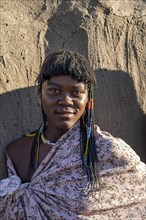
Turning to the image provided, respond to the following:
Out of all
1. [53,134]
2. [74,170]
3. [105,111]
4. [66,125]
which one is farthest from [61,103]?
[105,111]

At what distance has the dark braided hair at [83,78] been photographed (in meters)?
3.06

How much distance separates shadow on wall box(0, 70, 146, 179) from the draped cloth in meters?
0.35

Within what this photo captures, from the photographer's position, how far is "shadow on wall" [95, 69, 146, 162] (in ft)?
12.3

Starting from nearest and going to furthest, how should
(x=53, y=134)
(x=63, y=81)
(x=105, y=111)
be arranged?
(x=63, y=81)
(x=53, y=134)
(x=105, y=111)

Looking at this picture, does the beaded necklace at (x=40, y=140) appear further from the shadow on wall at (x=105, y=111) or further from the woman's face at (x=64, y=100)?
the shadow on wall at (x=105, y=111)

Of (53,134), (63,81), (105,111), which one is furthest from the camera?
(105,111)

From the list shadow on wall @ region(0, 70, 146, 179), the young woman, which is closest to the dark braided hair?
the young woman

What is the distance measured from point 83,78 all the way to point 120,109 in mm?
794

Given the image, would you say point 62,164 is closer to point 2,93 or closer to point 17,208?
point 17,208

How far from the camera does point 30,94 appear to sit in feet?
11.8

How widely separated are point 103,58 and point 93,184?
1.07m

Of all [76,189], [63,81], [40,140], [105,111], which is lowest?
[76,189]

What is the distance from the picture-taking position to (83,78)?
310 cm

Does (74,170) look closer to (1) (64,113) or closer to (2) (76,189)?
(2) (76,189)
